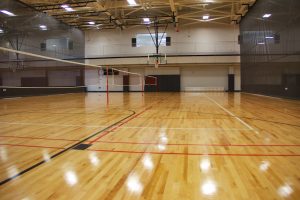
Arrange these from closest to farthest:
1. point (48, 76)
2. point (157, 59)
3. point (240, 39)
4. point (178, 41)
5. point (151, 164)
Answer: point (151, 164) → point (48, 76) → point (157, 59) → point (240, 39) → point (178, 41)

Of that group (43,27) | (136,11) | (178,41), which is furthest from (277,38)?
(43,27)

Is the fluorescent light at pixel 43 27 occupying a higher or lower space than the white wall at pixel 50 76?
higher

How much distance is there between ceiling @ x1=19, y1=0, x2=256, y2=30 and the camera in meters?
20.2

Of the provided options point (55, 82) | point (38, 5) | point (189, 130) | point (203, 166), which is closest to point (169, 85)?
point (55, 82)

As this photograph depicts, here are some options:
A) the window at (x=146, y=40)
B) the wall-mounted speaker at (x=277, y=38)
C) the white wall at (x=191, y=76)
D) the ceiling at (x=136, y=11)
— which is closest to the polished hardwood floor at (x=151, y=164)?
the wall-mounted speaker at (x=277, y=38)

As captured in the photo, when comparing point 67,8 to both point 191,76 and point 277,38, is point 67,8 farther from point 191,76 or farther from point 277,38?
point 277,38

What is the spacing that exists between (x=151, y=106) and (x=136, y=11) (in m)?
15.6

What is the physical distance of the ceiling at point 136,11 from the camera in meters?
20.2

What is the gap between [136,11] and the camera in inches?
984

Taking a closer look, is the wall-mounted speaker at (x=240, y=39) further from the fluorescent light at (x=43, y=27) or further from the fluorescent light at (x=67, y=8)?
the fluorescent light at (x=43, y=27)

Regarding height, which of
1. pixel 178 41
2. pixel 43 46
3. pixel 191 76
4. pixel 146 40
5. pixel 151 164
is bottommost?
pixel 151 164

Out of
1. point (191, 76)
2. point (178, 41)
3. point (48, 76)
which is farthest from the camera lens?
point (191, 76)

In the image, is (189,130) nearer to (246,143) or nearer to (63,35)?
(246,143)

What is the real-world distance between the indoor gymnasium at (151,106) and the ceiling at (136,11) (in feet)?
0.56
